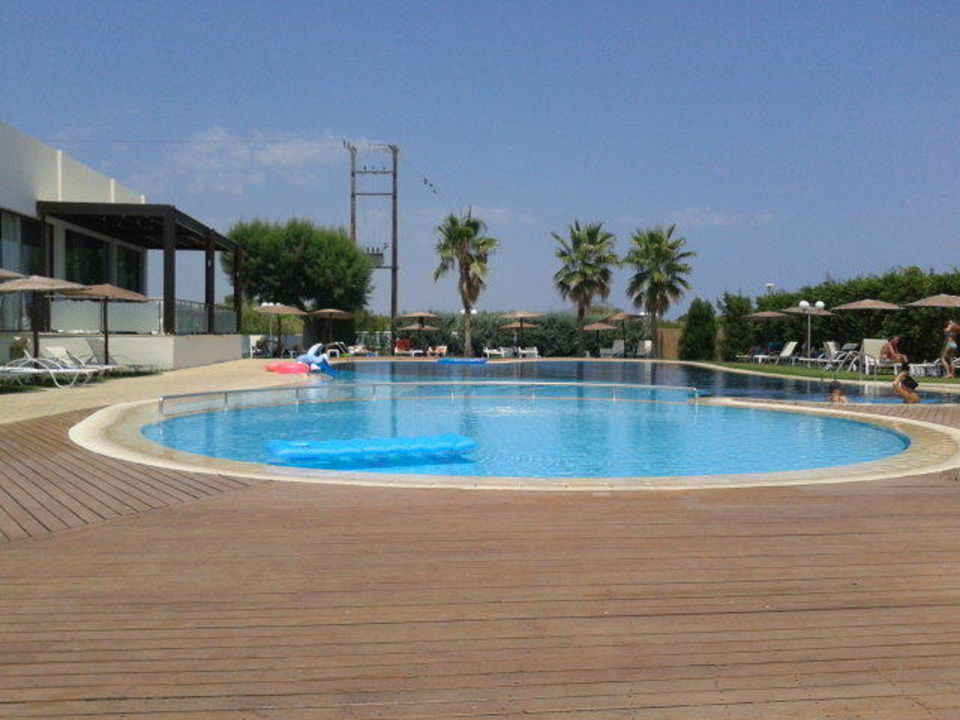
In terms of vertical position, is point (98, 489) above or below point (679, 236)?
below

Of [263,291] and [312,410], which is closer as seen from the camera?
[312,410]

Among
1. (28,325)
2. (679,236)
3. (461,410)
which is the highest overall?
(679,236)

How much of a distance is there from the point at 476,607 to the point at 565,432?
9129mm

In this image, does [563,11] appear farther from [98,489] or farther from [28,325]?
[98,489]

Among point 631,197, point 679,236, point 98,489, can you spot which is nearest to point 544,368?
point 679,236

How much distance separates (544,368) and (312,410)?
1343cm

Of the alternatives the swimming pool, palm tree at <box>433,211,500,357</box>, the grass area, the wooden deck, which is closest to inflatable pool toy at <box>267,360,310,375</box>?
the swimming pool

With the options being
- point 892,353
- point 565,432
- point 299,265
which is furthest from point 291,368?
point 299,265

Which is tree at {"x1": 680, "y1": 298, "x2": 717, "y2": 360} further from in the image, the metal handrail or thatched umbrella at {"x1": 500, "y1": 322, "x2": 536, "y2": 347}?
the metal handrail

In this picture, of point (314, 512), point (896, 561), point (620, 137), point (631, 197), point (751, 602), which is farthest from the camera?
point (631, 197)

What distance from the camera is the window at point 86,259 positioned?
22859mm

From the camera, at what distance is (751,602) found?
330 cm

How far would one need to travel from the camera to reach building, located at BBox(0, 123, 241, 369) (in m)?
18.7

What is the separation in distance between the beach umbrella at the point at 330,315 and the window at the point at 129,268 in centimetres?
644
